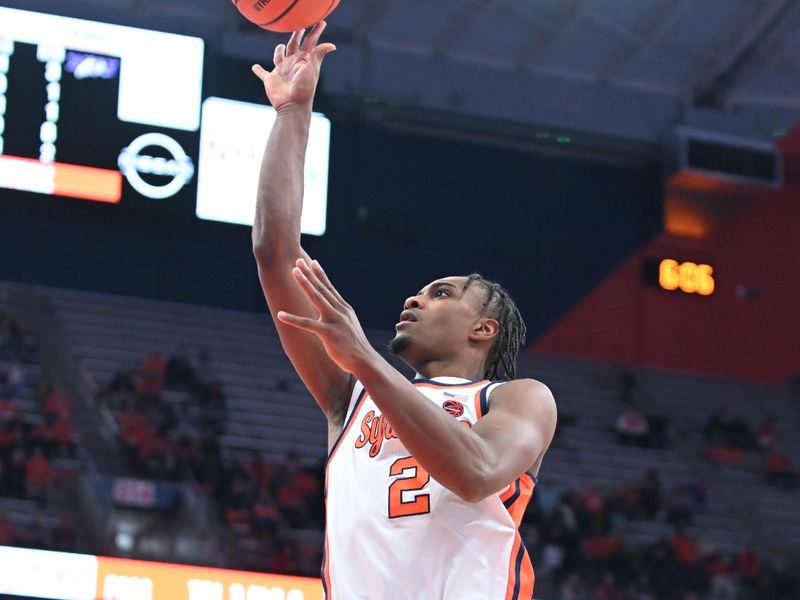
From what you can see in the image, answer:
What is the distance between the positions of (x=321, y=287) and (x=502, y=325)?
91 cm

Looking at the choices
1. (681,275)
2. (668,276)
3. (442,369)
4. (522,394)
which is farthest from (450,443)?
(681,275)

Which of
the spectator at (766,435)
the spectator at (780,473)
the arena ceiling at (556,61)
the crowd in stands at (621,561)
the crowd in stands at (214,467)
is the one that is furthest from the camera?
the spectator at (766,435)

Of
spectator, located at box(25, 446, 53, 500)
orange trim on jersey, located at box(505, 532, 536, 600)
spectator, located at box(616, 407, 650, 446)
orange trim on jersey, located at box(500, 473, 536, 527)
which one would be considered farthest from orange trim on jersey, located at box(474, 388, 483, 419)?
spectator, located at box(616, 407, 650, 446)

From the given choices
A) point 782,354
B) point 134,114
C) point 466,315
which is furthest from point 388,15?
point 466,315

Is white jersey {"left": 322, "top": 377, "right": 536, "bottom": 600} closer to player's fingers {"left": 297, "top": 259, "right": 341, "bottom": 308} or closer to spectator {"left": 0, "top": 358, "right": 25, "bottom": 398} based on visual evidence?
player's fingers {"left": 297, "top": 259, "right": 341, "bottom": 308}

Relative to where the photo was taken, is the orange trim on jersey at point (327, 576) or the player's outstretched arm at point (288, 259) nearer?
the orange trim on jersey at point (327, 576)

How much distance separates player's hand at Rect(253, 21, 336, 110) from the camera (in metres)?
3.44

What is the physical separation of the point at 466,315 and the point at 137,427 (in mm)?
10435

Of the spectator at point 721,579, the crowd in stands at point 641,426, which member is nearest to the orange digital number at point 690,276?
the crowd in stands at point 641,426

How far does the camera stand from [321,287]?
8.40 ft

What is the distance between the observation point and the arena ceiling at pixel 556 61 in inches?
664

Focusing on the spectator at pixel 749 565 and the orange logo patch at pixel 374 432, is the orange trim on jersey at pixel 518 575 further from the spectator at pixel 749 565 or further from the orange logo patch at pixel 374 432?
the spectator at pixel 749 565

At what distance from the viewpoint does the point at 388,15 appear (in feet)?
56.0

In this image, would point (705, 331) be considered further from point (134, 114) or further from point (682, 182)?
point (134, 114)
